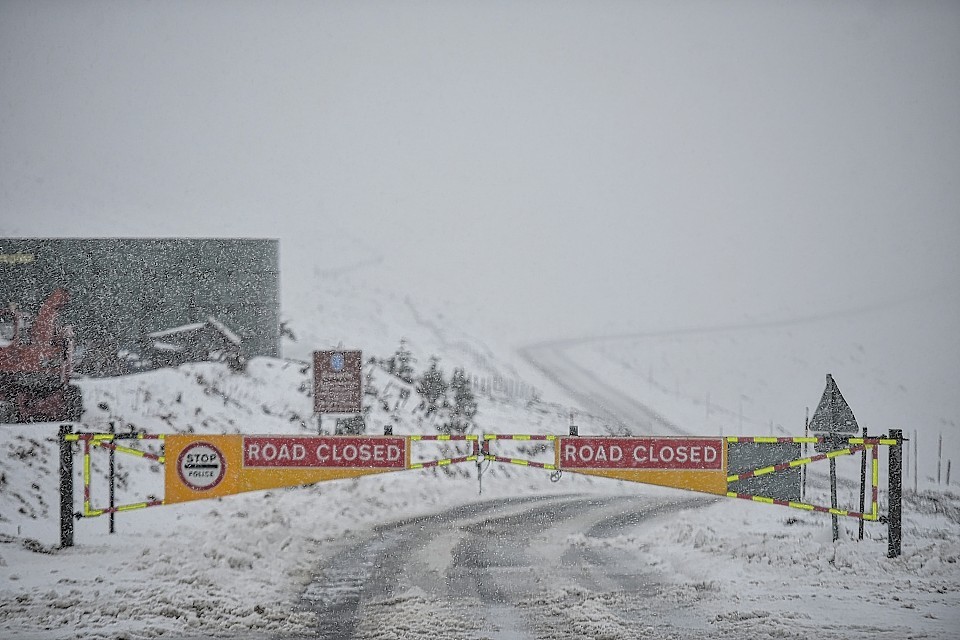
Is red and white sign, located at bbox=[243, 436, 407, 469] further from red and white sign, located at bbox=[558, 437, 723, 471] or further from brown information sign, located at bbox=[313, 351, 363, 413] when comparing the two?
brown information sign, located at bbox=[313, 351, 363, 413]

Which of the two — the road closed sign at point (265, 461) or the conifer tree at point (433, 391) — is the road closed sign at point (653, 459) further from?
the conifer tree at point (433, 391)

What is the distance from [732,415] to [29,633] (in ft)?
107

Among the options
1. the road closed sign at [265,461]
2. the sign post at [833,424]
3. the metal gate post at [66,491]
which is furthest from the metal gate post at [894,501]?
the metal gate post at [66,491]

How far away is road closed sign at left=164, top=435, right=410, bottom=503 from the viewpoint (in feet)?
39.1

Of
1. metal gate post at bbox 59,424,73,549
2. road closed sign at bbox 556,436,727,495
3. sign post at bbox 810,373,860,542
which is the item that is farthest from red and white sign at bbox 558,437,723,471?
metal gate post at bbox 59,424,73,549

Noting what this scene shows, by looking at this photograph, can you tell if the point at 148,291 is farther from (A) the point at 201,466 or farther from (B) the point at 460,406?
(A) the point at 201,466

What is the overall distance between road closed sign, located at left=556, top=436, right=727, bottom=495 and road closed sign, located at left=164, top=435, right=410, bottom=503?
8.47 feet

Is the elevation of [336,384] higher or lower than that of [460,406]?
higher

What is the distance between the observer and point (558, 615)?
9297 mm

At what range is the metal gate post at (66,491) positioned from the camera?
11.8 m

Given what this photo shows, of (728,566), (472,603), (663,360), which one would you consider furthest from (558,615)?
(663,360)

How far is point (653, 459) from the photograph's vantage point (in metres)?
11.7

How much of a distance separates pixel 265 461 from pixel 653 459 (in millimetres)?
5764

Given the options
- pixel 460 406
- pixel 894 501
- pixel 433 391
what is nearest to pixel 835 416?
pixel 894 501
